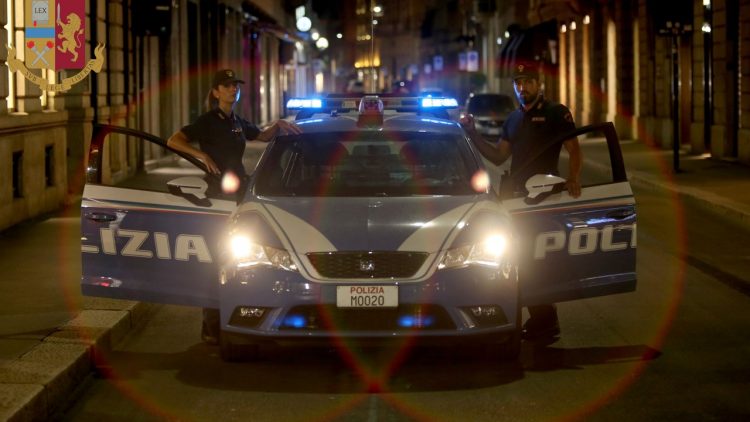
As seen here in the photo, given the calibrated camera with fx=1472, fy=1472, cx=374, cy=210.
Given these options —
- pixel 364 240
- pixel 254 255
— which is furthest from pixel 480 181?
pixel 254 255

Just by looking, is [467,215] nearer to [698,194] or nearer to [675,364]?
[675,364]

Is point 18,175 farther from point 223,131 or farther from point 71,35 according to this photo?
point 223,131

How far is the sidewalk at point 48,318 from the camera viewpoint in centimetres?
764

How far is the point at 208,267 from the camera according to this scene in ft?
29.2

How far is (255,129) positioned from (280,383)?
3468 mm

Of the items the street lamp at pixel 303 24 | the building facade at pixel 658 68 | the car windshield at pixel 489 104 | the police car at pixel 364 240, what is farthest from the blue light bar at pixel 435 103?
the street lamp at pixel 303 24

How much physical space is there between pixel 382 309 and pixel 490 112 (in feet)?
116

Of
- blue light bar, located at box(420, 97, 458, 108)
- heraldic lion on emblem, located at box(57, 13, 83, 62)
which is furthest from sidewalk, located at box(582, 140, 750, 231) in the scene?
heraldic lion on emblem, located at box(57, 13, 83, 62)

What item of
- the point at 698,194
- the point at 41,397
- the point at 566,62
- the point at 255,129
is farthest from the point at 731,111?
the point at 566,62

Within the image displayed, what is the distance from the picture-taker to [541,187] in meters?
8.91

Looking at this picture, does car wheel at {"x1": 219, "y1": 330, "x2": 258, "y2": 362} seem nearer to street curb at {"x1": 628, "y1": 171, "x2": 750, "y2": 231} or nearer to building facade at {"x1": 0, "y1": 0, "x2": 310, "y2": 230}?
building facade at {"x1": 0, "y1": 0, "x2": 310, "y2": 230}

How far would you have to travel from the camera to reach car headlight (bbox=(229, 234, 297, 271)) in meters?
8.20

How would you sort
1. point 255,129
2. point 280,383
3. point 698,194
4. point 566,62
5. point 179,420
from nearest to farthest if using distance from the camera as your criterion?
point 179,420 → point 280,383 → point 255,129 → point 698,194 → point 566,62

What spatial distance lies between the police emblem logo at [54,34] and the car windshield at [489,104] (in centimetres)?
2717
